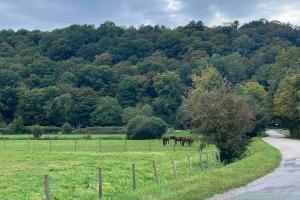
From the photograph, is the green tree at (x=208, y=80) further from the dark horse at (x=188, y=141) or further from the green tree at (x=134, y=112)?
the dark horse at (x=188, y=141)

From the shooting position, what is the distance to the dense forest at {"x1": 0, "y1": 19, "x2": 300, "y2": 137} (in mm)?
118312

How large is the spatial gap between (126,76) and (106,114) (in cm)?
2106

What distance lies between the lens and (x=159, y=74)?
149125mm

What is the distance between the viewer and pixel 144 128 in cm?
9338

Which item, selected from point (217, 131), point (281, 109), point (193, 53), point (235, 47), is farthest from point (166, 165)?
point (235, 47)

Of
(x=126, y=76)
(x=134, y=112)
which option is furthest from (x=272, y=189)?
(x=126, y=76)

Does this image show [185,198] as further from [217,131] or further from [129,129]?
[129,129]

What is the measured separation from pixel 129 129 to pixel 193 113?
172 ft

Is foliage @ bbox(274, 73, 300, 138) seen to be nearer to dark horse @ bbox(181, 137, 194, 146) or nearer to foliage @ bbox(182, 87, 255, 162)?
dark horse @ bbox(181, 137, 194, 146)

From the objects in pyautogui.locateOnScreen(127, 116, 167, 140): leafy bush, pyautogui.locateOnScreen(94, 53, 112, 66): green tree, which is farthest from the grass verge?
pyautogui.locateOnScreen(94, 53, 112, 66): green tree

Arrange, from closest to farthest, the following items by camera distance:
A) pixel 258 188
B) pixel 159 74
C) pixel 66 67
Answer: pixel 258 188
pixel 159 74
pixel 66 67

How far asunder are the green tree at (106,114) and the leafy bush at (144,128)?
1408 inches

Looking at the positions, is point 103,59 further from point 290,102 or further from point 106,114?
point 290,102

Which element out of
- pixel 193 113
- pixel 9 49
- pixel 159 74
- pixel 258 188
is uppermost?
pixel 9 49
